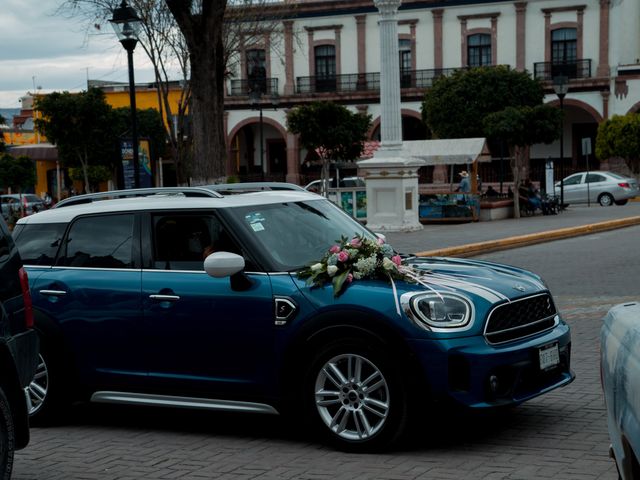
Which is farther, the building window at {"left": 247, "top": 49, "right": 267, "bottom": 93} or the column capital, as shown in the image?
the building window at {"left": 247, "top": 49, "right": 267, "bottom": 93}

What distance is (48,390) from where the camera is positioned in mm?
7363

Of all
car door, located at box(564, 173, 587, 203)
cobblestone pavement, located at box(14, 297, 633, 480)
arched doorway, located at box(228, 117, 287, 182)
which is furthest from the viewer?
arched doorway, located at box(228, 117, 287, 182)

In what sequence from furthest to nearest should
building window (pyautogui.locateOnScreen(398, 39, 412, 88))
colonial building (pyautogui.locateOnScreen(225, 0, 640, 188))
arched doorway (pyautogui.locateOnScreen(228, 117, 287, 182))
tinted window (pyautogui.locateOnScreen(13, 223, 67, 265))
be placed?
arched doorway (pyautogui.locateOnScreen(228, 117, 287, 182)) → building window (pyautogui.locateOnScreen(398, 39, 412, 88)) → colonial building (pyautogui.locateOnScreen(225, 0, 640, 188)) → tinted window (pyautogui.locateOnScreen(13, 223, 67, 265))

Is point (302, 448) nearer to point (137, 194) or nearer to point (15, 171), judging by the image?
point (137, 194)

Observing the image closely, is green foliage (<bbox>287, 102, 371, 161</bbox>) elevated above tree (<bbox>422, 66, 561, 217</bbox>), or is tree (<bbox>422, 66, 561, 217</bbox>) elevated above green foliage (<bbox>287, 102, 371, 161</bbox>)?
tree (<bbox>422, 66, 561, 217</bbox>)

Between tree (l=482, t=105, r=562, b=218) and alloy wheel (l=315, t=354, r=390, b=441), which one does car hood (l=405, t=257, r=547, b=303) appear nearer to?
alloy wheel (l=315, t=354, r=390, b=441)

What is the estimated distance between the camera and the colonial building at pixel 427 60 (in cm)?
5531

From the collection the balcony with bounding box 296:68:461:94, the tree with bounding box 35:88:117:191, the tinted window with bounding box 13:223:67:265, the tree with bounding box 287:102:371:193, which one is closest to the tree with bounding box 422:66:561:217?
the balcony with bounding box 296:68:461:94

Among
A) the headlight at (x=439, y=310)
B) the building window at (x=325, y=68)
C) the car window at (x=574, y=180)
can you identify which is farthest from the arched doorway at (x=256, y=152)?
the headlight at (x=439, y=310)

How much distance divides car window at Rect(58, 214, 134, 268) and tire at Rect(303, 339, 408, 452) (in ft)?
5.76

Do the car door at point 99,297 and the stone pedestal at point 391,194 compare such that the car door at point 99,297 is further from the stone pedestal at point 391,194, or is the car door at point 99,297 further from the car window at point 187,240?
the stone pedestal at point 391,194

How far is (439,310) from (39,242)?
326 centimetres

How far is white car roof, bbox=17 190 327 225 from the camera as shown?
23.7 feet

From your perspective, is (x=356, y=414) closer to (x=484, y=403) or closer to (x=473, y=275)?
(x=484, y=403)
